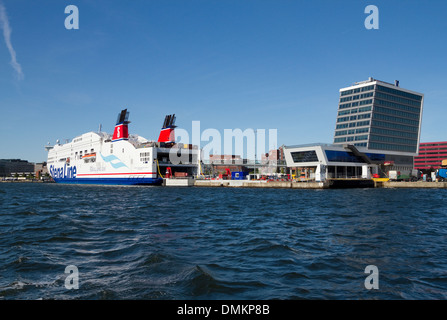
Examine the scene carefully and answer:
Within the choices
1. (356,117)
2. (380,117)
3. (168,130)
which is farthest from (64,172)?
(380,117)

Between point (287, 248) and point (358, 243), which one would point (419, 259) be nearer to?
point (358, 243)

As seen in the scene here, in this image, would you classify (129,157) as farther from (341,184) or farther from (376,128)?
(376,128)

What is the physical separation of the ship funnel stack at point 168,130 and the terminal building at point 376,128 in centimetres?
4102

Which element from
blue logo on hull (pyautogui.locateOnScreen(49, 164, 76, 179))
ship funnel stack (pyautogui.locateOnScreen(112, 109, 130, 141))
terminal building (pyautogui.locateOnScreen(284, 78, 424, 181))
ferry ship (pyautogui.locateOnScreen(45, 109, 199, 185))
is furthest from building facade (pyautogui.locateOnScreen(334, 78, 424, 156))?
blue logo on hull (pyautogui.locateOnScreen(49, 164, 76, 179))

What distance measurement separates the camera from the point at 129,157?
7488 centimetres

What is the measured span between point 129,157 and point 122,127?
26.3 feet

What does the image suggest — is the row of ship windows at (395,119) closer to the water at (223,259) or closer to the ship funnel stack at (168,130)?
the ship funnel stack at (168,130)

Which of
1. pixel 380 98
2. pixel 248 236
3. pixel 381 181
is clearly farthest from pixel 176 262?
pixel 380 98

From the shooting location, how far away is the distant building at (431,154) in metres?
177

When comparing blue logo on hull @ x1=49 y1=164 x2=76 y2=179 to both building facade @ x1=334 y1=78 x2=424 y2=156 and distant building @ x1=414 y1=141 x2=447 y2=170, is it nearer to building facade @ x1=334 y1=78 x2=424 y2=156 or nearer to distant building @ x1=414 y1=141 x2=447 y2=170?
building facade @ x1=334 y1=78 x2=424 y2=156

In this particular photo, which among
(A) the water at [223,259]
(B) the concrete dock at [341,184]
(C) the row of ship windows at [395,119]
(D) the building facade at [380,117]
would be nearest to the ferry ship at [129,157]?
(B) the concrete dock at [341,184]

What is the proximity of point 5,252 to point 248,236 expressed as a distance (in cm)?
899

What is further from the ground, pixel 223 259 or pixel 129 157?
pixel 129 157
